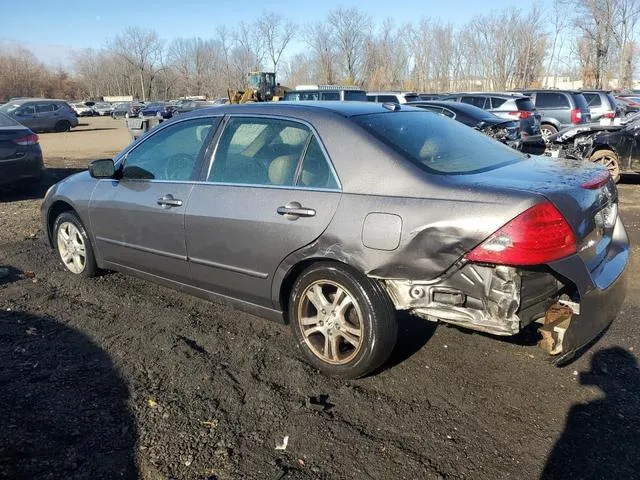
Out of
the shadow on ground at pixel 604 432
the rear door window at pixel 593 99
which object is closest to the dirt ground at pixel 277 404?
the shadow on ground at pixel 604 432

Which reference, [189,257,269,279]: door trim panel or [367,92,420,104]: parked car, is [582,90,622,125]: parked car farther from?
[189,257,269,279]: door trim panel

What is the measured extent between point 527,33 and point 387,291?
57.9 m

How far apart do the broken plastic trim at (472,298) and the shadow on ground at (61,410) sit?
1.60 metres

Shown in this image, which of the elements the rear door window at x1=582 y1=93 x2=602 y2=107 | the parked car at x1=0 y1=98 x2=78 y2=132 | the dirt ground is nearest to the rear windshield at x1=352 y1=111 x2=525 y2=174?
the dirt ground

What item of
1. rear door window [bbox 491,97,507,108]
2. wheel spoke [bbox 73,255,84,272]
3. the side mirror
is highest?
rear door window [bbox 491,97,507,108]

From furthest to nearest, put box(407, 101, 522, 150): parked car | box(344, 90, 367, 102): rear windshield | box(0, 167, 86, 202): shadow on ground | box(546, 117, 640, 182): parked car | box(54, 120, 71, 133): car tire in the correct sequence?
box(54, 120, 71, 133): car tire, box(344, 90, 367, 102): rear windshield, box(407, 101, 522, 150): parked car, box(546, 117, 640, 182): parked car, box(0, 167, 86, 202): shadow on ground

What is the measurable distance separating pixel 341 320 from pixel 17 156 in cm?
763

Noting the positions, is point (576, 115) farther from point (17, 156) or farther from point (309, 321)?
point (309, 321)

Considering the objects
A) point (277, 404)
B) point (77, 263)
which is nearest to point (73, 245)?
point (77, 263)

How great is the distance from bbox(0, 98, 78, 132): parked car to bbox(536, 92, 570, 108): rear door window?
23.4 meters

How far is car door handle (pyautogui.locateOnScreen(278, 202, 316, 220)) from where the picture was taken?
125 inches

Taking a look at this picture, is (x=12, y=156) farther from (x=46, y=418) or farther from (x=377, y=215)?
(x=377, y=215)

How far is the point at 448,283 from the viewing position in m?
2.81

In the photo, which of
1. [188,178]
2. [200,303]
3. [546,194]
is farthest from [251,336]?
[546,194]
